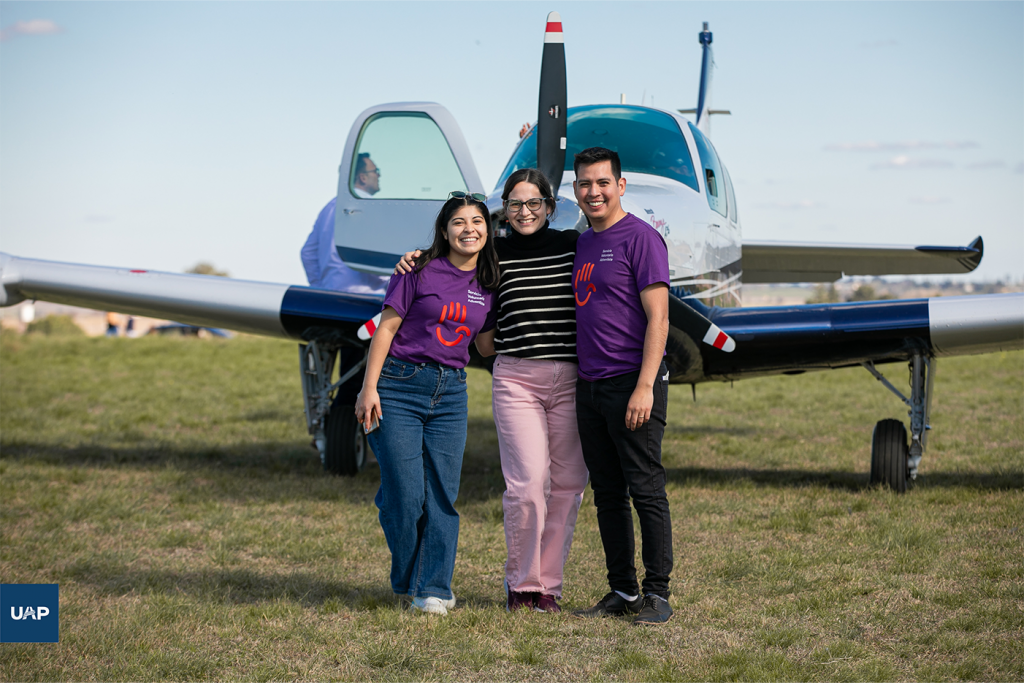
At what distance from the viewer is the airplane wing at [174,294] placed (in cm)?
662

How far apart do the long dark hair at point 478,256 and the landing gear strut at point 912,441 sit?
3.68m

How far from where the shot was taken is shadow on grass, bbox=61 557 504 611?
150 inches

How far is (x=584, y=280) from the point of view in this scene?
3.38 meters

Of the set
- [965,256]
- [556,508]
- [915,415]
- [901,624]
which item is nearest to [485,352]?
[556,508]

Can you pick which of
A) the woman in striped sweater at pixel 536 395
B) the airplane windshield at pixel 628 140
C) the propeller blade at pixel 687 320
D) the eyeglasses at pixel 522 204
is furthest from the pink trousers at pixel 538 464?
the airplane windshield at pixel 628 140

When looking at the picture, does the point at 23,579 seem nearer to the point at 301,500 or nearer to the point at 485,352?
the point at 301,500

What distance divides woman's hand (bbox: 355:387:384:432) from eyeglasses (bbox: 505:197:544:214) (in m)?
0.92

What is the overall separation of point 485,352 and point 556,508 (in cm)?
73

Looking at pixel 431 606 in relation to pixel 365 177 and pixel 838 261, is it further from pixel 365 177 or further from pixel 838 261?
pixel 838 261

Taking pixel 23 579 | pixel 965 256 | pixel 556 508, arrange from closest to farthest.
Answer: pixel 556 508 → pixel 23 579 → pixel 965 256

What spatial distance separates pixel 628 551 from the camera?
3.45 metres

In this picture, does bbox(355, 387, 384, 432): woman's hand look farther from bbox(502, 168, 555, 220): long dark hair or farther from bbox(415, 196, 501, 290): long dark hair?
bbox(502, 168, 555, 220): long dark hair

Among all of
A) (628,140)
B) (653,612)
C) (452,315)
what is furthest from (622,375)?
(628,140)

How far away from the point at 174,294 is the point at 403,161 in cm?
213
